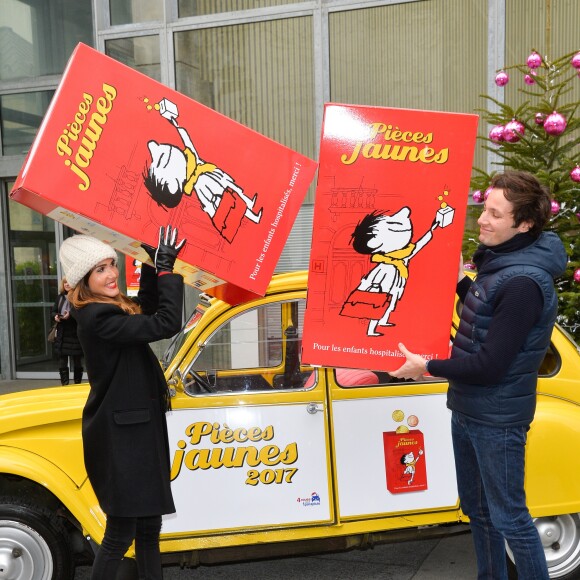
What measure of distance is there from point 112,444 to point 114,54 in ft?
25.6

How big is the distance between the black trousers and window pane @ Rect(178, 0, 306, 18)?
7411 millimetres

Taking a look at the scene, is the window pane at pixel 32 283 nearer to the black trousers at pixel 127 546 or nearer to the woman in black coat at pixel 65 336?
the woman in black coat at pixel 65 336

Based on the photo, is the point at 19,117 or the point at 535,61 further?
the point at 19,117

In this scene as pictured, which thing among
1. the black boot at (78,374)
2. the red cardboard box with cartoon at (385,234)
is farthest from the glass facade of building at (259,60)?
the red cardboard box with cartoon at (385,234)

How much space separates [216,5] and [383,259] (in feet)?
23.8

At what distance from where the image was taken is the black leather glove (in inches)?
96.3

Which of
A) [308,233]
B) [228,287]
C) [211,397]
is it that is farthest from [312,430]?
[308,233]

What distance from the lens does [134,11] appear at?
357 inches

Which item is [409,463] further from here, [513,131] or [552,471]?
[513,131]

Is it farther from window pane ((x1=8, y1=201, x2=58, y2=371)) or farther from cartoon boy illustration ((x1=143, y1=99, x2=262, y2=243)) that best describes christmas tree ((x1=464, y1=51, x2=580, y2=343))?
window pane ((x1=8, y1=201, x2=58, y2=371))

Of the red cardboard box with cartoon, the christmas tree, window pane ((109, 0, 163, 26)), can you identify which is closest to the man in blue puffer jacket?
the red cardboard box with cartoon

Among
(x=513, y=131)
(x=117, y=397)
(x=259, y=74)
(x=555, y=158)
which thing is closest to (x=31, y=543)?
(x=117, y=397)

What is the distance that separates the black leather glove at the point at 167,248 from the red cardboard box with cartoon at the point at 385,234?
546 mm

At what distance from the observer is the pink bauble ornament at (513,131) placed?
16.1ft
